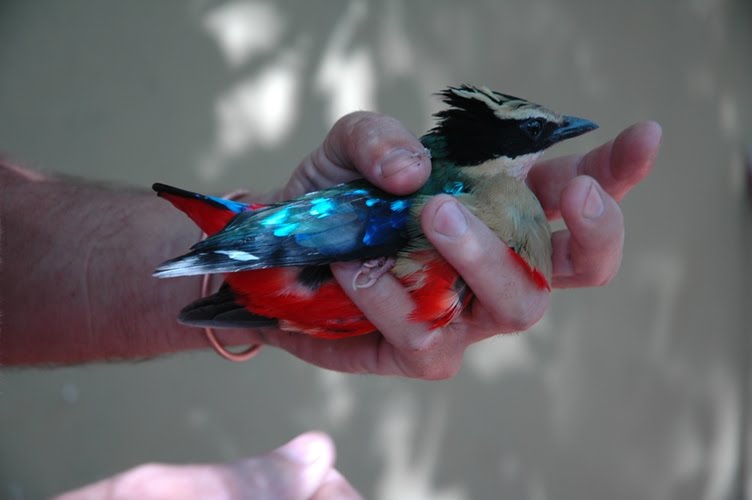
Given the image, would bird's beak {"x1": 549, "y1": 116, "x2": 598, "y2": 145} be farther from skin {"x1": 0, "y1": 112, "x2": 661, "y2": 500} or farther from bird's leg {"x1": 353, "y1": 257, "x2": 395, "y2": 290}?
bird's leg {"x1": 353, "y1": 257, "x2": 395, "y2": 290}

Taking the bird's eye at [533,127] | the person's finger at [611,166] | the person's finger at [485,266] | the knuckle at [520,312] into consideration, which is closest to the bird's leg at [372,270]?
the person's finger at [485,266]

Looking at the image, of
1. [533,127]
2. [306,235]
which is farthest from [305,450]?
[533,127]

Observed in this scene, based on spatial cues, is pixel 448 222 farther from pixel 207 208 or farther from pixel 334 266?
pixel 207 208

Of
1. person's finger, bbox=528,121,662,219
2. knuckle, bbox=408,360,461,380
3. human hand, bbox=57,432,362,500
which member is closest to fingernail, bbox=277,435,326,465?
human hand, bbox=57,432,362,500

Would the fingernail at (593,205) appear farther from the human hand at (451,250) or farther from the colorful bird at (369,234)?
the colorful bird at (369,234)

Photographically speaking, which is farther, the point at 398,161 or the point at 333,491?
A: the point at 398,161

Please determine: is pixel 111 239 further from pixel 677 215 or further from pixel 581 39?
pixel 677 215
